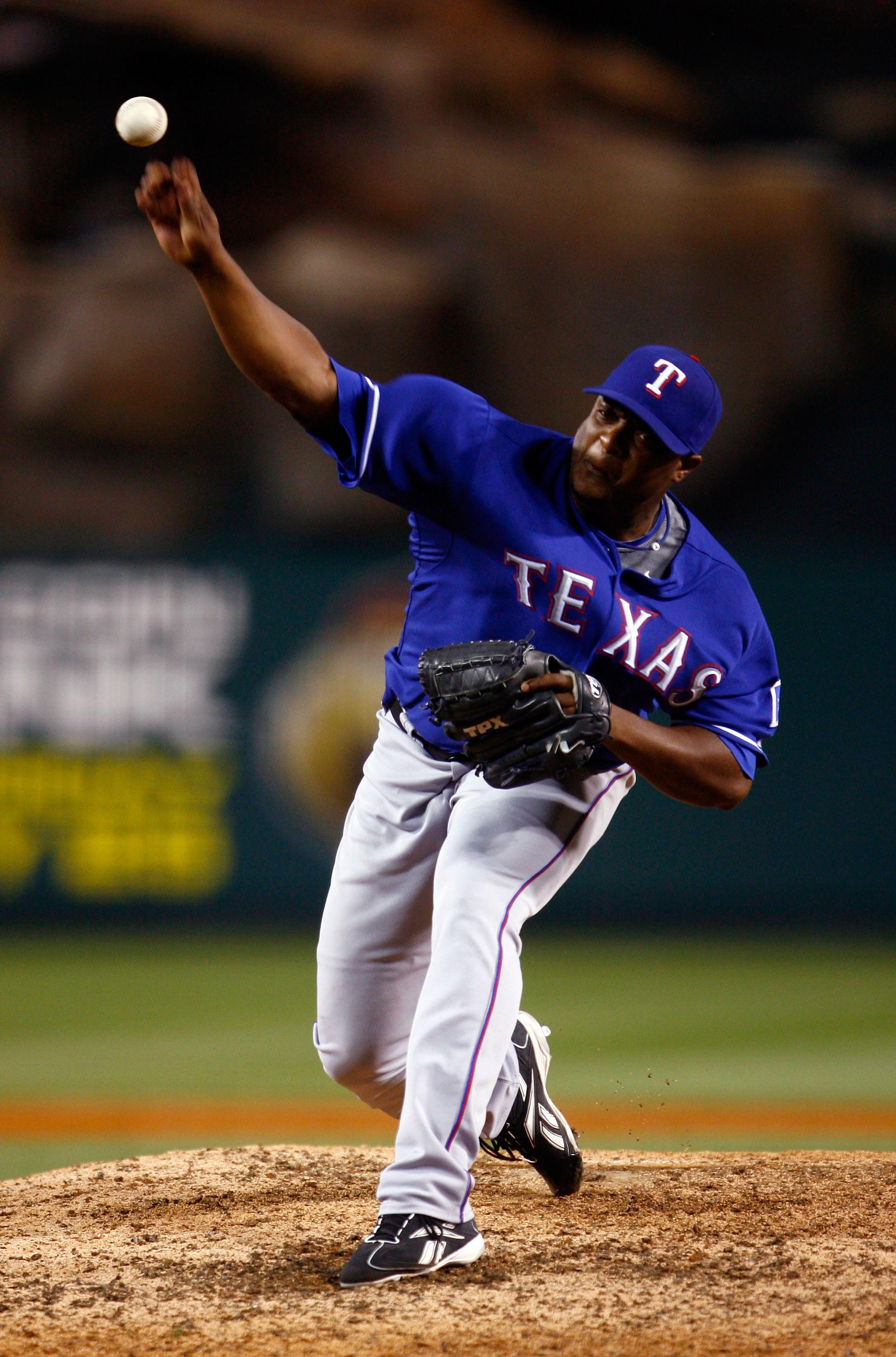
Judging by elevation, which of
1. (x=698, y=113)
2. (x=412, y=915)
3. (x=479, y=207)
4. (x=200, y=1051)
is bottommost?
(x=200, y=1051)

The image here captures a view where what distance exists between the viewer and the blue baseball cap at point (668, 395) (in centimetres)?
276

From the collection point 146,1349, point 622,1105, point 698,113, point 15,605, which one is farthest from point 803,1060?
point 698,113

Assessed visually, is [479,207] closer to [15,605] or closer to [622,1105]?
[15,605]

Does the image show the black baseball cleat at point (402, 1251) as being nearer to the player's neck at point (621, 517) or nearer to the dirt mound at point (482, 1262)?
the dirt mound at point (482, 1262)

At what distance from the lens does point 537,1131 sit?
10.3 feet

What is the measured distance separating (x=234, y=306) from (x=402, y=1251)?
158 centimetres

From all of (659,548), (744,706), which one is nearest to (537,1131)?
(744,706)

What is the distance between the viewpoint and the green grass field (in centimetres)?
500

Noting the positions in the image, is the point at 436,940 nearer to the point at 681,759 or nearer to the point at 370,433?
the point at 681,759

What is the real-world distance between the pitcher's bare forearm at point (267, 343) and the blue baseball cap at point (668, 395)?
507mm

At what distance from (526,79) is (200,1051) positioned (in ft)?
27.2

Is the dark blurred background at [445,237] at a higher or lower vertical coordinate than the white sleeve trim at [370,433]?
higher

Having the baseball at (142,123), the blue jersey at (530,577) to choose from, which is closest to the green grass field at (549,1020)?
the blue jersey at (530,577)

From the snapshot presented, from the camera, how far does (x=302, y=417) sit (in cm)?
261
